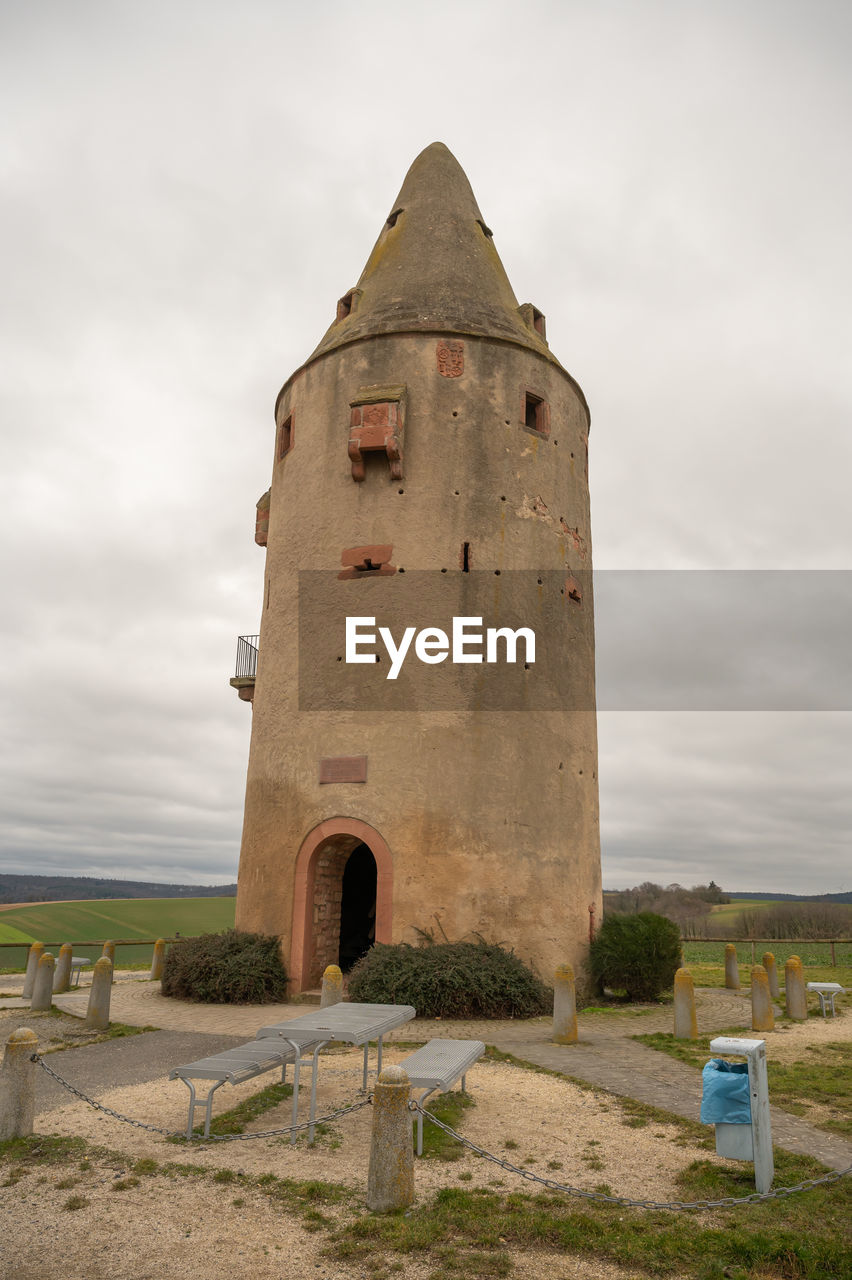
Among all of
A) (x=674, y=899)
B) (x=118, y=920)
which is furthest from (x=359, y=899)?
(x=674, y=899)

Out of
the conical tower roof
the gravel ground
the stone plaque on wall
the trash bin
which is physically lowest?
the gravel ground

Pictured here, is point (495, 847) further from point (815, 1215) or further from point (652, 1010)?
point (815, 1215)

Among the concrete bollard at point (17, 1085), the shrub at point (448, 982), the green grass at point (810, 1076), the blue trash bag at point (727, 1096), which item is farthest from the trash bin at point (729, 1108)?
the shrub at point (448, 982)

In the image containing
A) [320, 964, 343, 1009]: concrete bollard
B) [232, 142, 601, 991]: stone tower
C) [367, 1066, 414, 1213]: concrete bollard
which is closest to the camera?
[367, 1066, 414, 1213]: concrete bollard

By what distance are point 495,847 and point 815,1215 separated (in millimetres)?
9347

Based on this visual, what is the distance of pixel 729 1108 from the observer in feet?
19.0

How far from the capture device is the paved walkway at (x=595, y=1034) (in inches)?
281

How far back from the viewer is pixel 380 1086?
5.12 meters

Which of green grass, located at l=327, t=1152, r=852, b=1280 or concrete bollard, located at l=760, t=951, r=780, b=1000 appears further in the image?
concrete bollard, located at l=760, t=951, r=780, b=1000

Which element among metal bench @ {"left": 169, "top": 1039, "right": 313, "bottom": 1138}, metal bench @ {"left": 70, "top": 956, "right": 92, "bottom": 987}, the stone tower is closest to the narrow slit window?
the stone tower

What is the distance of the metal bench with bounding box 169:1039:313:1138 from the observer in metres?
6.11

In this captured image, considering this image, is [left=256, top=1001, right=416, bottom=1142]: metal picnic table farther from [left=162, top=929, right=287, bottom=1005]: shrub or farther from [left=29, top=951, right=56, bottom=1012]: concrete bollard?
[left=29, top=951, right=56, bottom=1012]: concrete bollard

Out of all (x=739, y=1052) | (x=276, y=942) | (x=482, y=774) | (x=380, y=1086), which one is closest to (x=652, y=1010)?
(x=482, y=774)

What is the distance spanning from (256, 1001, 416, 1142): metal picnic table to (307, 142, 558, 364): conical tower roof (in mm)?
13361
